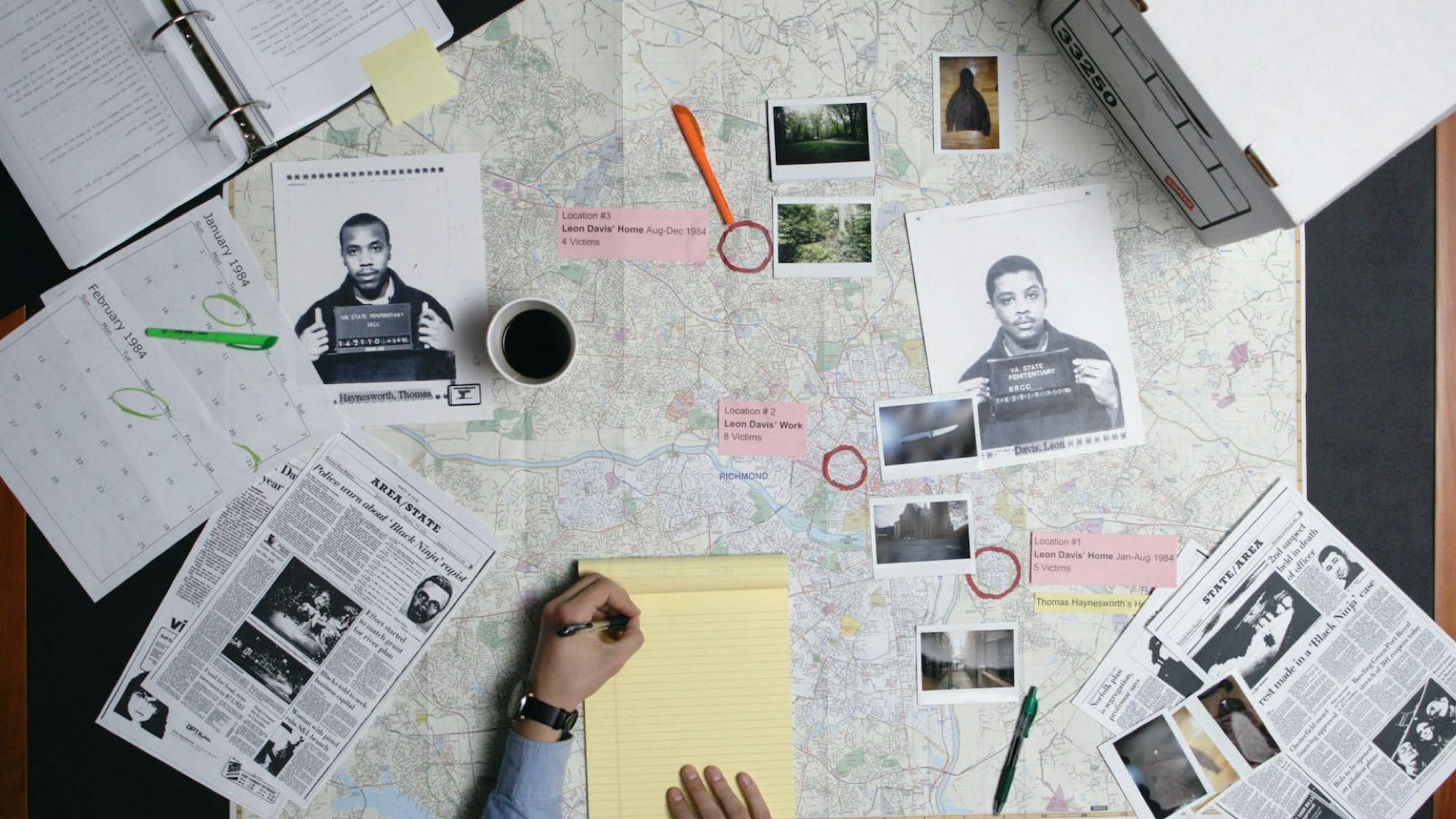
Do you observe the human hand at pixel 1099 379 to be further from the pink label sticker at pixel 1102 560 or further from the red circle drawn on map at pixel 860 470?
the red circle drawn on map at pixel 860 470

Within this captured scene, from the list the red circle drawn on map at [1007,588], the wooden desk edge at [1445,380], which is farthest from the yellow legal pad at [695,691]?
the wooden desk edge at [1445,380]

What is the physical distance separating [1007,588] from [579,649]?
512 mm

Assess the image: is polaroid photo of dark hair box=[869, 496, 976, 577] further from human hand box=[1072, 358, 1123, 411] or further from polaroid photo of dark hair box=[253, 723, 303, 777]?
polaroid photo of dark hair box=[253, 723, 303, 777]

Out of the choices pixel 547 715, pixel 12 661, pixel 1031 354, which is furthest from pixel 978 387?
pixel 12 661

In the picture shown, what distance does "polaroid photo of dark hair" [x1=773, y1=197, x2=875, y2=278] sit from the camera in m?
0.92

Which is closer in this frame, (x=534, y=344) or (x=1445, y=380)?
(x=534, y=344)

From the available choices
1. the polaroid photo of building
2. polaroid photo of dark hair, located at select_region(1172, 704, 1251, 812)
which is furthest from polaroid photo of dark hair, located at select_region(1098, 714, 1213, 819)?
the polaroid photo of building

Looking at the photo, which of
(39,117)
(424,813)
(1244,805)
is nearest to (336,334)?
(39,117)

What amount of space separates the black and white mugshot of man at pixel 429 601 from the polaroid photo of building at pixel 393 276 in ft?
0.65

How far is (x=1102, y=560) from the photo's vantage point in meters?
0.93

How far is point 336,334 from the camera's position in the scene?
35.9 inches

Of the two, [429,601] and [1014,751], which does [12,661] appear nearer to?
[429,601]

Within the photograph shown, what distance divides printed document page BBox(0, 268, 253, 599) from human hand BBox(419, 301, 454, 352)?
0.27 meters

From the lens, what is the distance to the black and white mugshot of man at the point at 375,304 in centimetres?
91
